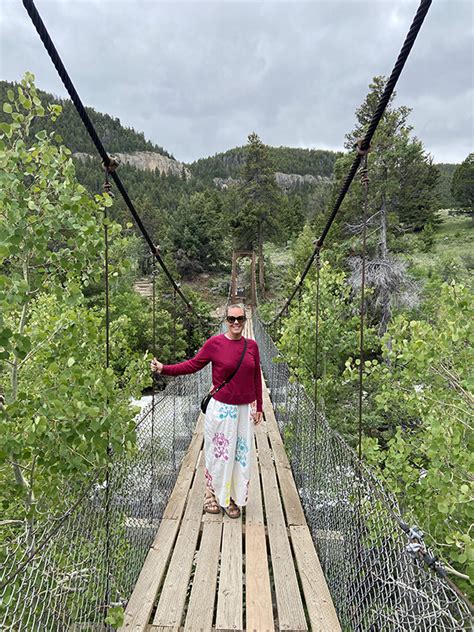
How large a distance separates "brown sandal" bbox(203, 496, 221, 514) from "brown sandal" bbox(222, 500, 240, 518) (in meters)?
0.05

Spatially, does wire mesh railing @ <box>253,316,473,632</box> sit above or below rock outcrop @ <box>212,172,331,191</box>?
below

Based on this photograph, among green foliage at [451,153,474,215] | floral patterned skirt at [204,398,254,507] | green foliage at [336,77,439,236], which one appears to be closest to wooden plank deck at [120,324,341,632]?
floral patterned skirt at [204,398,254,507]

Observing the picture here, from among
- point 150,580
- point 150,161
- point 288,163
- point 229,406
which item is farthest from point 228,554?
point 288,163

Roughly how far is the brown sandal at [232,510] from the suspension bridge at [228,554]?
0.08 feet

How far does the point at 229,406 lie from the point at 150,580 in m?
0.71

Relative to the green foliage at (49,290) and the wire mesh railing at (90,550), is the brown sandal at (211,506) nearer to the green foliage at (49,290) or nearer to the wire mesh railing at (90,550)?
the wire mesh railing at (90,550)

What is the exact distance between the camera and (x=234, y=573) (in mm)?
1541

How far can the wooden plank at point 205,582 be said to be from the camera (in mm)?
1317

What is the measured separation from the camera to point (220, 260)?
2006 cm

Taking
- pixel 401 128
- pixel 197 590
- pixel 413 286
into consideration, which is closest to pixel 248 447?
pixel 197 590

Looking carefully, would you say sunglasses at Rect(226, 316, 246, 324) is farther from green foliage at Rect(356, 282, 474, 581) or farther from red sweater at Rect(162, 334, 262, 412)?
green foliage at Rect(356, 282, 474, 581)

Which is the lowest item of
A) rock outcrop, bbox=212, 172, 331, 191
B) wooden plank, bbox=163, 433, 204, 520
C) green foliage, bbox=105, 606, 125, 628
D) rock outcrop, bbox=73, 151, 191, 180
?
wooden plank, bbox=163, 433, 204, 520

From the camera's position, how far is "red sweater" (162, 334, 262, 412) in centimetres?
177

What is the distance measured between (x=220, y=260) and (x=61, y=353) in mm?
18919
